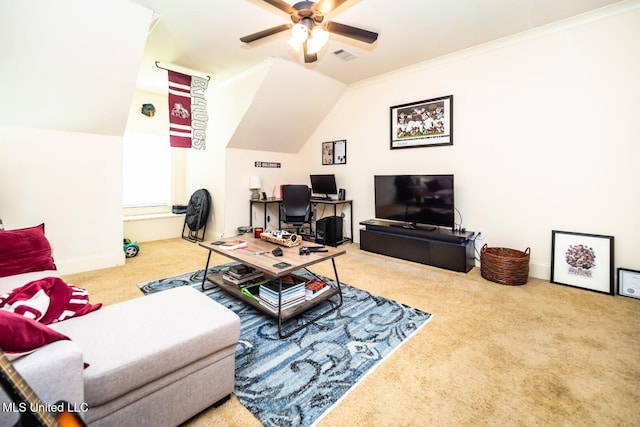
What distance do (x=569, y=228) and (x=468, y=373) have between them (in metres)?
2.38

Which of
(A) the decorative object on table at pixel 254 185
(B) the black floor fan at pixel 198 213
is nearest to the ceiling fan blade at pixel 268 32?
(A) the decorative object on table at pixel 254 185

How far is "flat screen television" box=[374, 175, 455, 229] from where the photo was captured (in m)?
3.56

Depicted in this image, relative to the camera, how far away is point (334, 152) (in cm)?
521

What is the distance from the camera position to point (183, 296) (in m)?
1.67

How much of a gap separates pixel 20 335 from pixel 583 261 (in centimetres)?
421

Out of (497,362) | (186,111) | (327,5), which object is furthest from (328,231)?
(327,5)

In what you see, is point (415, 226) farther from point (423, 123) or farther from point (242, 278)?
point (242, 278)

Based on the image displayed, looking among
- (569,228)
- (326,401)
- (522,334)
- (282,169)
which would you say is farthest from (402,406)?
(282,169)

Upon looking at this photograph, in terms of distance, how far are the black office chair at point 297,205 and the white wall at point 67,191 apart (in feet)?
7.75

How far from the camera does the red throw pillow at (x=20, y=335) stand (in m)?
0.84

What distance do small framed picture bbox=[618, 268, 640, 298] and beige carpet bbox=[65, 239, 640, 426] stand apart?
0.10m

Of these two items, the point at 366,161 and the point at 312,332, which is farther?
the point at 366,161

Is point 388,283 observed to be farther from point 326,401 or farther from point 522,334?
point 326,401

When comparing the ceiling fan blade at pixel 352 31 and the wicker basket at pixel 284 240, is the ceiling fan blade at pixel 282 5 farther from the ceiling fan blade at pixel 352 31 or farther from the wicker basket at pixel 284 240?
the wicker basket at pixel 284 240
